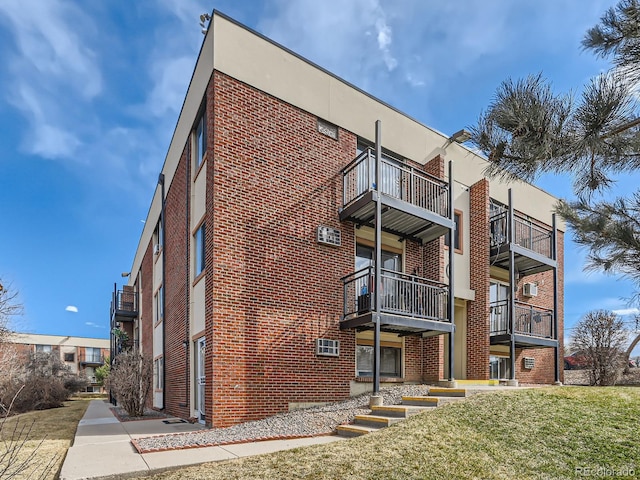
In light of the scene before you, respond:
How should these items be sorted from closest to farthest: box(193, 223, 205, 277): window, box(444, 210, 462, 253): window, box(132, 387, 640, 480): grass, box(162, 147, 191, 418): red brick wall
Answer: box(132, 387, 640, 480): grass, box(193, 223, 205, 277): window, box(162, 147, 191, 418): red brick wall, box(444, 210, 462, 253): window

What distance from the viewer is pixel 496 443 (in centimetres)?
634

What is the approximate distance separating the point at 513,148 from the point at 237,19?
286 inches

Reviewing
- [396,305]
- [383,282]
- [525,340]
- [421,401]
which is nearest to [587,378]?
[525,340]

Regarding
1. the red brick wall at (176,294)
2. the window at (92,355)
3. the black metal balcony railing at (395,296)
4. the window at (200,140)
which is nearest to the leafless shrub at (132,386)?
the red brick wall at (176,294)

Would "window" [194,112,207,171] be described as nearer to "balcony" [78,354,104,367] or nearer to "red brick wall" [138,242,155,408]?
"red brick wall" [138,242,155,408]

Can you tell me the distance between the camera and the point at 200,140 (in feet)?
40.6

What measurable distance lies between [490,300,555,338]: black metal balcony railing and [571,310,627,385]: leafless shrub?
2780mm

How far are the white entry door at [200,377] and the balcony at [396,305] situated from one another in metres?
3.48

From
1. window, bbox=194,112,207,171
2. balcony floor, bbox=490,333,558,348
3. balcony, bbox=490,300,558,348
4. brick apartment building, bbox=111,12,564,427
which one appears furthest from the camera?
balcony, bbox=490,300,558,348

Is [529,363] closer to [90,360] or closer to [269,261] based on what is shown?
[269,261]

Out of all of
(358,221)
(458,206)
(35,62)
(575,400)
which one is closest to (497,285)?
(458,206)

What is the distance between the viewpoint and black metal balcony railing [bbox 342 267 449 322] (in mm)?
10648

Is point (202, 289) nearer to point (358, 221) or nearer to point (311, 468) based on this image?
point (358, 221)

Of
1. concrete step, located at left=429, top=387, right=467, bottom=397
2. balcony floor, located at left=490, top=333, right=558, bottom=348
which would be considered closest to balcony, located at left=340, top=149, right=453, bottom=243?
balcony floor, located at left=490, top=333, right=558, bottom=348
